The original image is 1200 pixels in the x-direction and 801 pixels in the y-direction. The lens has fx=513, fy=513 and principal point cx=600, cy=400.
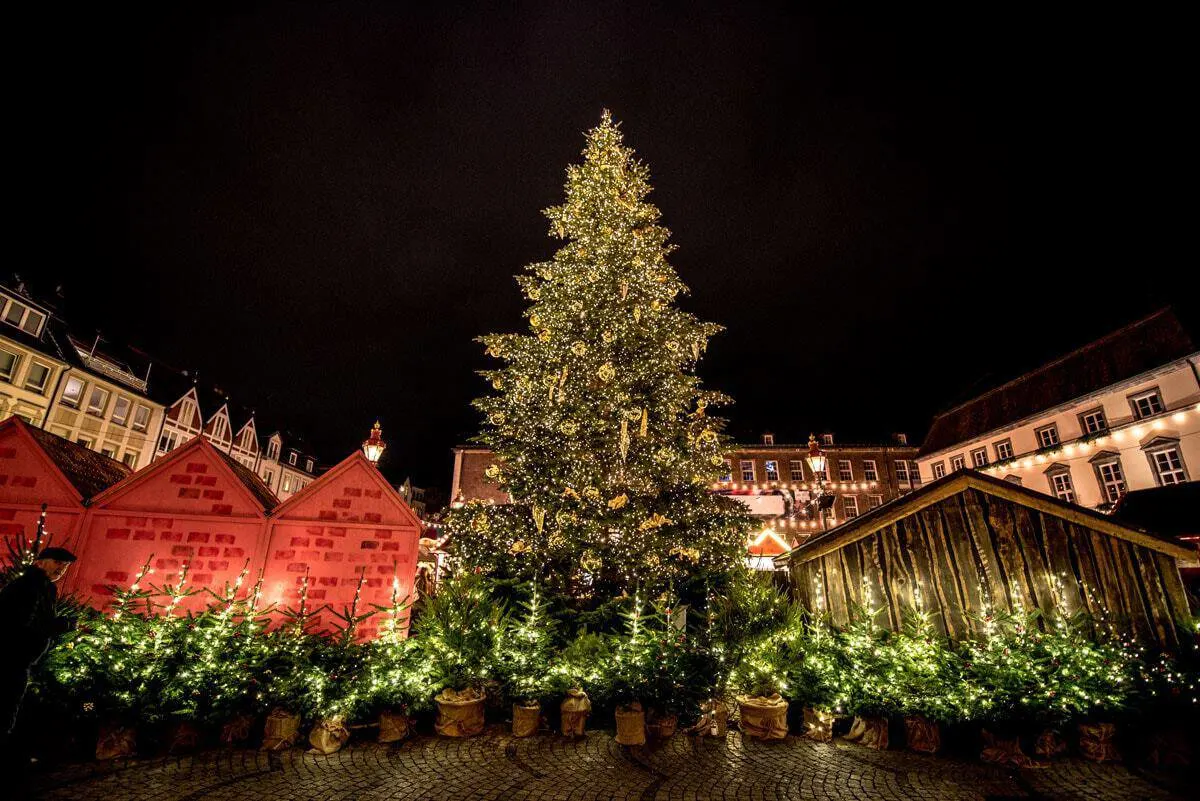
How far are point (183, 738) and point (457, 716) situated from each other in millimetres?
2992

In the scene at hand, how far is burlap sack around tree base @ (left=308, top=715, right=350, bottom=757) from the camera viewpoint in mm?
6012

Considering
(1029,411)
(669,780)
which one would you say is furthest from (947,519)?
(1029,411)

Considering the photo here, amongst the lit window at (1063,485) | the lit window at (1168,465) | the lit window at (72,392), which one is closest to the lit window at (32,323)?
the lit window at (72,392)

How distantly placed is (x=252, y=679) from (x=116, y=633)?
1583mm

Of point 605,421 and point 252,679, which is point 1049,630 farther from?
point 252,679

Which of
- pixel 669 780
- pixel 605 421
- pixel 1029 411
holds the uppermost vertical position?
pixel 1029 411

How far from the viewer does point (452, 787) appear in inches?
206

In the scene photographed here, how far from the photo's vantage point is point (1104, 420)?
25734 mm

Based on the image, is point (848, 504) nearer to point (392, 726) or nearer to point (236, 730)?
point (392, 726)

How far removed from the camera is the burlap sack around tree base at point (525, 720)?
22.2 ft

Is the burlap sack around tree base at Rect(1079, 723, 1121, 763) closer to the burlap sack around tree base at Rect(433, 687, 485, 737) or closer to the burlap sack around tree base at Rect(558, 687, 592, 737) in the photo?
the burlap sack around tree base at Rect(558, 687, 592, 737)

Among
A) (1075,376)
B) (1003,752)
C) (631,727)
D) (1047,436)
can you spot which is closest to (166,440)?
(631,727)

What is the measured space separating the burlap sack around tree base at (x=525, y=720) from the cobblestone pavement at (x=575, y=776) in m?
0.31

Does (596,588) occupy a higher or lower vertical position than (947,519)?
lower
